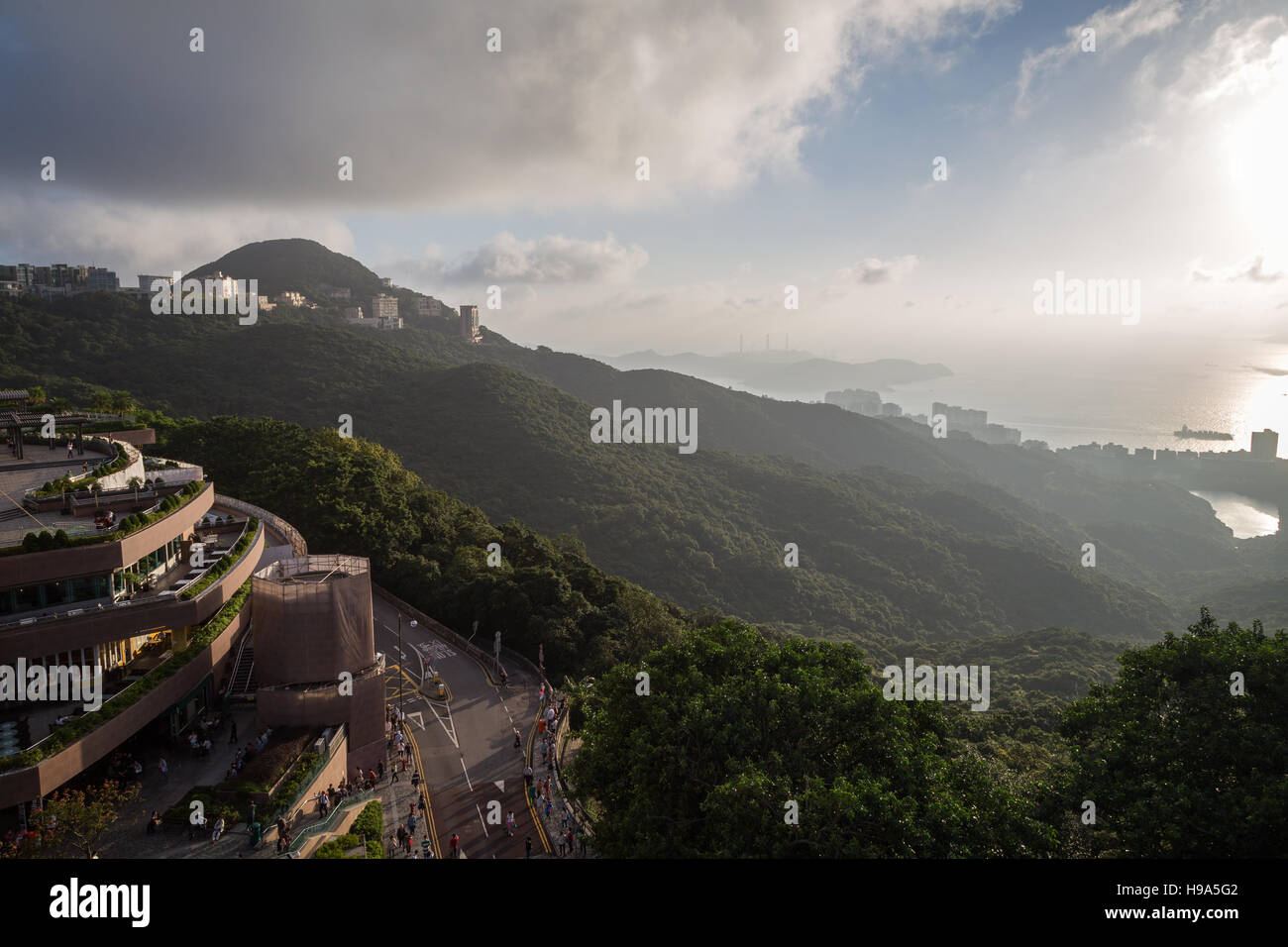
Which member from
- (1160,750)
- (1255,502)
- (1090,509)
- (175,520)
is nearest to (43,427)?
(175,520)

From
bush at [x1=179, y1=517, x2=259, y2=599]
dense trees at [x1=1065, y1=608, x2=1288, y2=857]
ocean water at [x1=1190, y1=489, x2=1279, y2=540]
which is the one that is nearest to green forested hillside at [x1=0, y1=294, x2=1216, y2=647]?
bush at [x1=179, y1=517, x2=259, y2=599]

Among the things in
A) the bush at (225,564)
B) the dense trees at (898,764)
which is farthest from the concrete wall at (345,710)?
the dense trees at (898,764)

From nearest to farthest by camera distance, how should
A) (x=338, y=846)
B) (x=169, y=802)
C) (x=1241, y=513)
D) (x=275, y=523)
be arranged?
1. (x=338, y=846)
2. (x=169, y=802)
3. (x=275, y=523)
4. (x=1241, y=513)

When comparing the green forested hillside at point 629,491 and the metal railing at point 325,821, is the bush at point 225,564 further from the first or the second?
the green forested hillside at point 629,491

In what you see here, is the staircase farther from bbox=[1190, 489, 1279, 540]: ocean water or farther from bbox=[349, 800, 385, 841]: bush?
bbox=[1190, 489, 1279, 540]: ocean water

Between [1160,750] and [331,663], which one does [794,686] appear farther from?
[331,663]

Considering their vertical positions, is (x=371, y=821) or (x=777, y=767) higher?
(x=777, y=767)

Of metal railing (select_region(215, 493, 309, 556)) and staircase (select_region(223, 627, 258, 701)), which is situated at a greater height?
metal railing (select_region(215, 493, 309, 556))

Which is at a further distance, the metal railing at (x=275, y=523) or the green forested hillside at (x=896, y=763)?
the metal railing at (x=275, y=523)

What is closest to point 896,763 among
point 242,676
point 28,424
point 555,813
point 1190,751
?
point 1190,751

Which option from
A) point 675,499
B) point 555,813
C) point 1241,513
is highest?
point 675,499

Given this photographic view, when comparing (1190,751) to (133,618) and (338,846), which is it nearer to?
(338,846)
